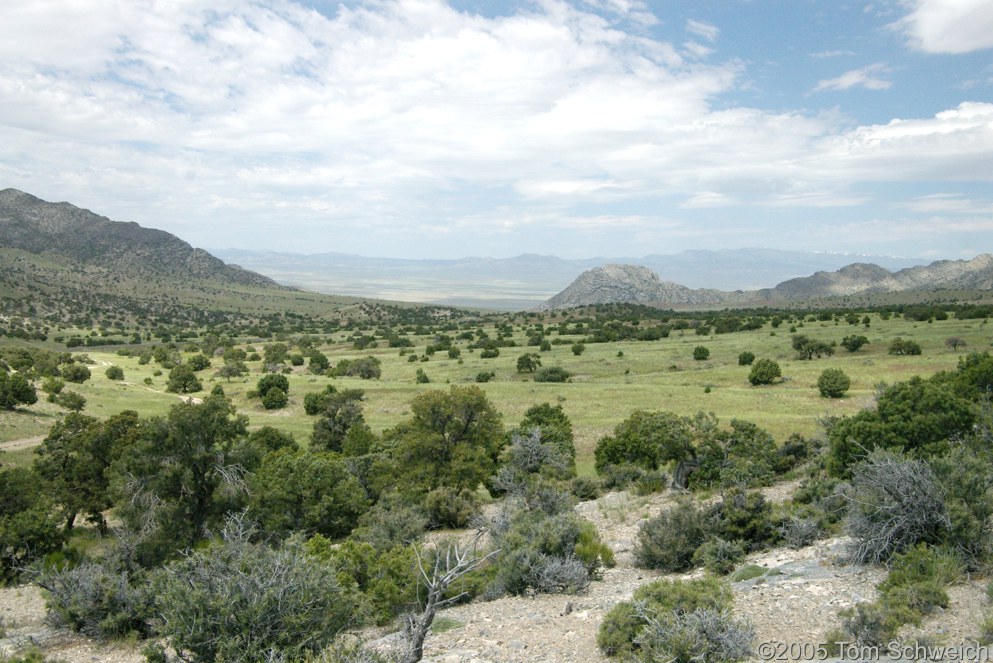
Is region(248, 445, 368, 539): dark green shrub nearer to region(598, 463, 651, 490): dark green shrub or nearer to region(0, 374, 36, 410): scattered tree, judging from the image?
region(598, 463, 651, 490): dark green shrub

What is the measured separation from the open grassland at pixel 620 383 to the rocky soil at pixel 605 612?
54.6 ft

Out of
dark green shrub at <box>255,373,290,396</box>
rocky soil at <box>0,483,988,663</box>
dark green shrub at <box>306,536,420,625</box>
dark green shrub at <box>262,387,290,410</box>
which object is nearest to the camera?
rocky soil at <box>0,483,988,663</box>

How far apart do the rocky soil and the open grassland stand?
54.6 ft

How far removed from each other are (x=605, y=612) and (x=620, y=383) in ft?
117

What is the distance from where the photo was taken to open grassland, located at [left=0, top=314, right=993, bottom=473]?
35.0 m

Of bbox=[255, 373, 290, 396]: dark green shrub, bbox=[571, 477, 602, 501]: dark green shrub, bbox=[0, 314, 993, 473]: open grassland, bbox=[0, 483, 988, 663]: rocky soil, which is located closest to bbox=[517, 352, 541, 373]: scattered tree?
bbox=[0, 314, 993, 473]: open grassland

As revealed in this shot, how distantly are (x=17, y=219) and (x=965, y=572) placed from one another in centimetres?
25155

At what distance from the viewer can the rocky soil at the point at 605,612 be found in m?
9.02

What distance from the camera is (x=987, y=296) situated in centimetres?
11556

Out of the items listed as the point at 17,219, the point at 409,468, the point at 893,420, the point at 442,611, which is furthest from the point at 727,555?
the point at 17,219

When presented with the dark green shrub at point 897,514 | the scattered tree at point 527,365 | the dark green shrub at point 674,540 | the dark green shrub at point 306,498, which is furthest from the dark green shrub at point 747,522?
the scattered tree at point 527,365

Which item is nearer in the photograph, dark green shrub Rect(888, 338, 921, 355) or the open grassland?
the open grassland

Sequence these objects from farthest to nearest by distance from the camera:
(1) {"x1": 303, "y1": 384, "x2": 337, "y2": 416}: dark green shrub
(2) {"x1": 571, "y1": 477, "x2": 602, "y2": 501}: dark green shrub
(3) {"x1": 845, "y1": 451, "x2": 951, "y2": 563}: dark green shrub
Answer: (1) {"x1": 303, "y1": 384, "x2": 337, "y2": 416}: dark green shrub, (2) {"x1": 571, "y1": 477, "x2": 602, "y2": 501}: dark green shrub, (3) {"x1": 845, "y1": 451, "x2": 951, "y2": 563}: dark green shrub

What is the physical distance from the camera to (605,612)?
35.0ft
